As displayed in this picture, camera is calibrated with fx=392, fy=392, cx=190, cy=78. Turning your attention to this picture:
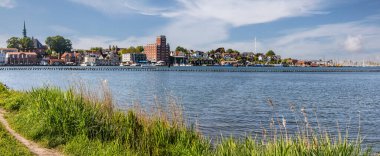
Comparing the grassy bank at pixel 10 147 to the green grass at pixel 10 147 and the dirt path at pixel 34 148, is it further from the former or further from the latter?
the dirt path at pixel 34 148

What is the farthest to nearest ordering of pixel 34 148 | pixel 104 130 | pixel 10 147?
pixel 104 130 → pixel 34 148 → pixel 10 147

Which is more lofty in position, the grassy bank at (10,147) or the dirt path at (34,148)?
the grassy bank at (10,147)

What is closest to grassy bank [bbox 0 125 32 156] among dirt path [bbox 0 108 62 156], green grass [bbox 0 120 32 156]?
green grass [bbox 0 120 32 156]

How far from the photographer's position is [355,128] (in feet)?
80.7

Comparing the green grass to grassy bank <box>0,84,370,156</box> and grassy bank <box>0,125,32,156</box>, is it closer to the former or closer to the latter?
grassy bank <box>0,125,32,156</box>

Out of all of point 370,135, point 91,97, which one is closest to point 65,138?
point 91,97

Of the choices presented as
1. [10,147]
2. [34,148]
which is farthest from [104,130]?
[10,147]

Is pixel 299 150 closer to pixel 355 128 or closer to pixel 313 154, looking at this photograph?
pixel 313 154

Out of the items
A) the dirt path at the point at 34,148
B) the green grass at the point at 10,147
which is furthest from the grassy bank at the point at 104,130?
the green grass at the point at 10,147

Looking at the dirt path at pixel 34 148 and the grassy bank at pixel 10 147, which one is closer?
the grassy bank at pixel 10 147

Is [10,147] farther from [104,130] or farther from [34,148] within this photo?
[104,130]

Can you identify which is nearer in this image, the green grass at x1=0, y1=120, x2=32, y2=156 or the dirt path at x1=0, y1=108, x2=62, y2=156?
the green grass at x1=0, y1=120, x2=32, y2=156

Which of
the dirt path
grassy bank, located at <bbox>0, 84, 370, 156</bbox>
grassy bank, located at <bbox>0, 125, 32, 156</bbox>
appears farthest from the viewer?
grassy bank, located at <bbox>0, 84, 370, 156</bbox>

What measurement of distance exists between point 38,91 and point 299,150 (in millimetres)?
14196
